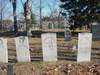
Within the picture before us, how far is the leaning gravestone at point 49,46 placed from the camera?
11945mm

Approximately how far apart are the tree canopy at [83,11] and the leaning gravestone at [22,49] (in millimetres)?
19497

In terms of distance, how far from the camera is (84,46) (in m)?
11.9

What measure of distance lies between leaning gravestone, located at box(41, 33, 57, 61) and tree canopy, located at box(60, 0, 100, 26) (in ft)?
63.7

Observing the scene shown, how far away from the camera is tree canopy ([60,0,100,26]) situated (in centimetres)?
→ 3127

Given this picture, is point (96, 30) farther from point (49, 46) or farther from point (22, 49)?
point (22, 49)

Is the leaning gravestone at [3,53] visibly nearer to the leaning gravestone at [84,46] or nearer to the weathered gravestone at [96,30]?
the leaning gravestone at [84,46]

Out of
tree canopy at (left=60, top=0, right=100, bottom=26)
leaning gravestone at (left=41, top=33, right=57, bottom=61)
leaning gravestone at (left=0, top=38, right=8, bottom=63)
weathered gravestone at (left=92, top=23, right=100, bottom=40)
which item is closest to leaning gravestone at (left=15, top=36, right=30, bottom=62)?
leaning gravestone at (left=0, top=38, right=8, bottom=63)

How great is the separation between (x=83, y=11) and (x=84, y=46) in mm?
20683

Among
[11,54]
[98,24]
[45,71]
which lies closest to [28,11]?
[98,24]

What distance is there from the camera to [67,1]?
33.4m

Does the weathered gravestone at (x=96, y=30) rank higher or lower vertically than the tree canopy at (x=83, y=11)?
lower

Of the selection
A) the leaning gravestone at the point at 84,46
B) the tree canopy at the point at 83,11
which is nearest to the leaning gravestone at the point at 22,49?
the leaning gravestone at the point at 84,46

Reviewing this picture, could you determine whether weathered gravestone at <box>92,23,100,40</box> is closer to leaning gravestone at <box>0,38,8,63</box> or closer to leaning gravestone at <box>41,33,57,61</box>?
leaning gravestone at <box>41,33,57,61</box>

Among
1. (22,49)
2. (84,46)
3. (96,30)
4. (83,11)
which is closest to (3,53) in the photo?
(22,49)
